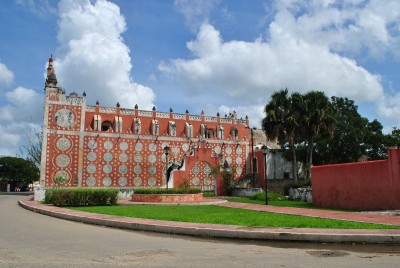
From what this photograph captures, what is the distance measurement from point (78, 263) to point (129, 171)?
124ft

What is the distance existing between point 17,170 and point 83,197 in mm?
53464

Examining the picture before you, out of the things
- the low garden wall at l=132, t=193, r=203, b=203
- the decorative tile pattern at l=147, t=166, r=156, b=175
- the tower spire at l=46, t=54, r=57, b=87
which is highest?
the tower spire at l=46, t=54, r=57, b=87

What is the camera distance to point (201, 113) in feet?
165

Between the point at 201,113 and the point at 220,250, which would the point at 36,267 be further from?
the point at 201,113

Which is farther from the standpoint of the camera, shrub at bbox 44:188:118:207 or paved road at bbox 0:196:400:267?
shrub at bbox 44:188:118:207

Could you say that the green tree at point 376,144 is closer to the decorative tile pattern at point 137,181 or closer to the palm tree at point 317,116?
the palm tree at point 317,116

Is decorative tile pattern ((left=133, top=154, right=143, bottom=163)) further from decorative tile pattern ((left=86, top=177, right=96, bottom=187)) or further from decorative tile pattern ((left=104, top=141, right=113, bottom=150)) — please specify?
decorative tile pattern ((left=86, top=177, right=96, bottom=187))

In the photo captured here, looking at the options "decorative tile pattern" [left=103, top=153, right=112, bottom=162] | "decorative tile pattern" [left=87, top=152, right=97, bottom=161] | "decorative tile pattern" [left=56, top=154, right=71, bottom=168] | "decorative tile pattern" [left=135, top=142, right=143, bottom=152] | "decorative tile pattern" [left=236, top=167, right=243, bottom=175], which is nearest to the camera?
"decorative tile pattern" [left=56, top=154, right=71, bottom=168]

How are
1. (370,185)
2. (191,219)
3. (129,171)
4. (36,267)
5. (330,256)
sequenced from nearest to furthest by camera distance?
1. (36,267)
2. (330,256)
3. (191,219)
4. (370,185)
5. (129,171)

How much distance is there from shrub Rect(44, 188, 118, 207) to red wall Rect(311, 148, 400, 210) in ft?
39.0

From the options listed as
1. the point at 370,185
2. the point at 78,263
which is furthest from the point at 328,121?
the point at 78,263

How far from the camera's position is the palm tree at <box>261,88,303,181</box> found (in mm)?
31766

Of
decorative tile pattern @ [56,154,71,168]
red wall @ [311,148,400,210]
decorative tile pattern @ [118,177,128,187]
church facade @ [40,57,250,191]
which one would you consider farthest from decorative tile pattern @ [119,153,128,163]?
red wall @ [311,148,400,210]

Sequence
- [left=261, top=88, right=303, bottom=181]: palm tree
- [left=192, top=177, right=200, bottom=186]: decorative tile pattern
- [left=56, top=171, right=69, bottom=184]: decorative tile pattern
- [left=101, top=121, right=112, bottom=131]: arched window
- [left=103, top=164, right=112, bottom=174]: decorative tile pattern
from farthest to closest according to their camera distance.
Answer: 1. [left=192, top=177, right=200, bottom=186]: decorative tile pattern
2. [left=101, top=121, right=112, bottom=131]: arched window
3. [left=103, top=164, right=112, bottom=174]: decorative tile pattern
4. [left=56, top=171, right=69, bottom=184]: decorative tile pattern
5. [left=261, top=88, right=303, bottom=181]: palm tree
